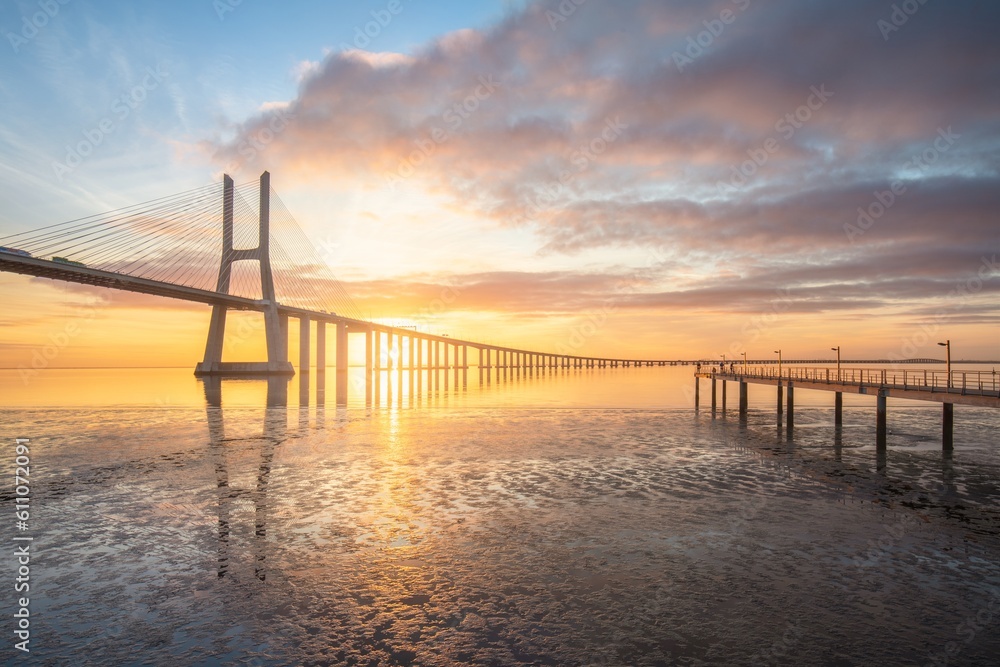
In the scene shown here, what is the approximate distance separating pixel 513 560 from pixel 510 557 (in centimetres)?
20

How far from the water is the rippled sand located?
57mm

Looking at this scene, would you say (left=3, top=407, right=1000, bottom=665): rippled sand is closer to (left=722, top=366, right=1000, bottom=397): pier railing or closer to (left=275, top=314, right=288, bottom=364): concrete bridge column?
(left=722, top=366, right=1000, bottom=397): pier railing

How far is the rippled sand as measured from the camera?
859 cm

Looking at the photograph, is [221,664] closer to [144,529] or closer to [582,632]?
[582,632]

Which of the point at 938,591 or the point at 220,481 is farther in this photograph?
the point at 220,481

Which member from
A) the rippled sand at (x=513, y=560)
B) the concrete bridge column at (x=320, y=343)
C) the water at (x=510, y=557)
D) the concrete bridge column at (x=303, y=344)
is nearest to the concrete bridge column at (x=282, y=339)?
the concrete bridge column at (x=303, y=344)

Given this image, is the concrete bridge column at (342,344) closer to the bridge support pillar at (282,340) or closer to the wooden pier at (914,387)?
the bridge support pillar at (282,340)

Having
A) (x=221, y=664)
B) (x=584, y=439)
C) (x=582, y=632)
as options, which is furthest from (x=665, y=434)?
(x=221, y=664)

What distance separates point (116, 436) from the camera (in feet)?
108

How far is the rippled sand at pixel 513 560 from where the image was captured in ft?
28.2

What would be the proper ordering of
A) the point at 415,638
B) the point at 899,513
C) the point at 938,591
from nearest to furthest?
the point at 415,638
the point at 938,591
the point at 899,513

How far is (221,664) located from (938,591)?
1184cm

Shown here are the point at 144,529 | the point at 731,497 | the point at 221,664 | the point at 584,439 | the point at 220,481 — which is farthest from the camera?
the point at 584,439

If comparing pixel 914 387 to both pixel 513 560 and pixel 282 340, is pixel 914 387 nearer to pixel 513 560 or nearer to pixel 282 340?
pixel 513 560
